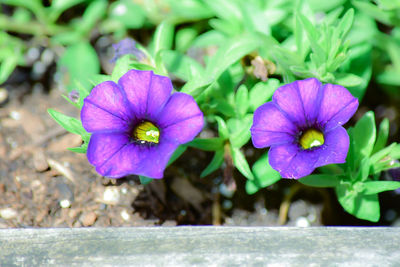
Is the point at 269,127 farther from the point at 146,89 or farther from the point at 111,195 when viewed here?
the point at 111,195

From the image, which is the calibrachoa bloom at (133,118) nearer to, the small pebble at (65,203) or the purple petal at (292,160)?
the purple petal at (292,160)

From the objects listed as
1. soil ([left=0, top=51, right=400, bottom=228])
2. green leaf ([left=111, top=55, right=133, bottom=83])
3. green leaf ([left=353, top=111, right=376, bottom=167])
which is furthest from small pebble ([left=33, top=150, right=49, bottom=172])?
green leaf ([left=353, top=111, right=376, bottom=167])

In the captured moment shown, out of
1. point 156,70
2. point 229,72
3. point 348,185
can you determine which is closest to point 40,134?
point 156,70

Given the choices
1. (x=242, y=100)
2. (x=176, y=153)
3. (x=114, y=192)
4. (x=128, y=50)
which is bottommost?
(x=114, y=192)

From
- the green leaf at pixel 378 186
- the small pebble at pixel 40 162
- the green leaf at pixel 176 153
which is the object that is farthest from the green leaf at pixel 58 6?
the green leaf at pixel 378 186

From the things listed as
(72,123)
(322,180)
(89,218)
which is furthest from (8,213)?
(322,180)

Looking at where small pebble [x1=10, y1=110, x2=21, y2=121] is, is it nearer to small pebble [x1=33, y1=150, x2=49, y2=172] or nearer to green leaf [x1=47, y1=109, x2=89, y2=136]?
small pebble [x1=33, y1=150, x2=49, y2=172]
